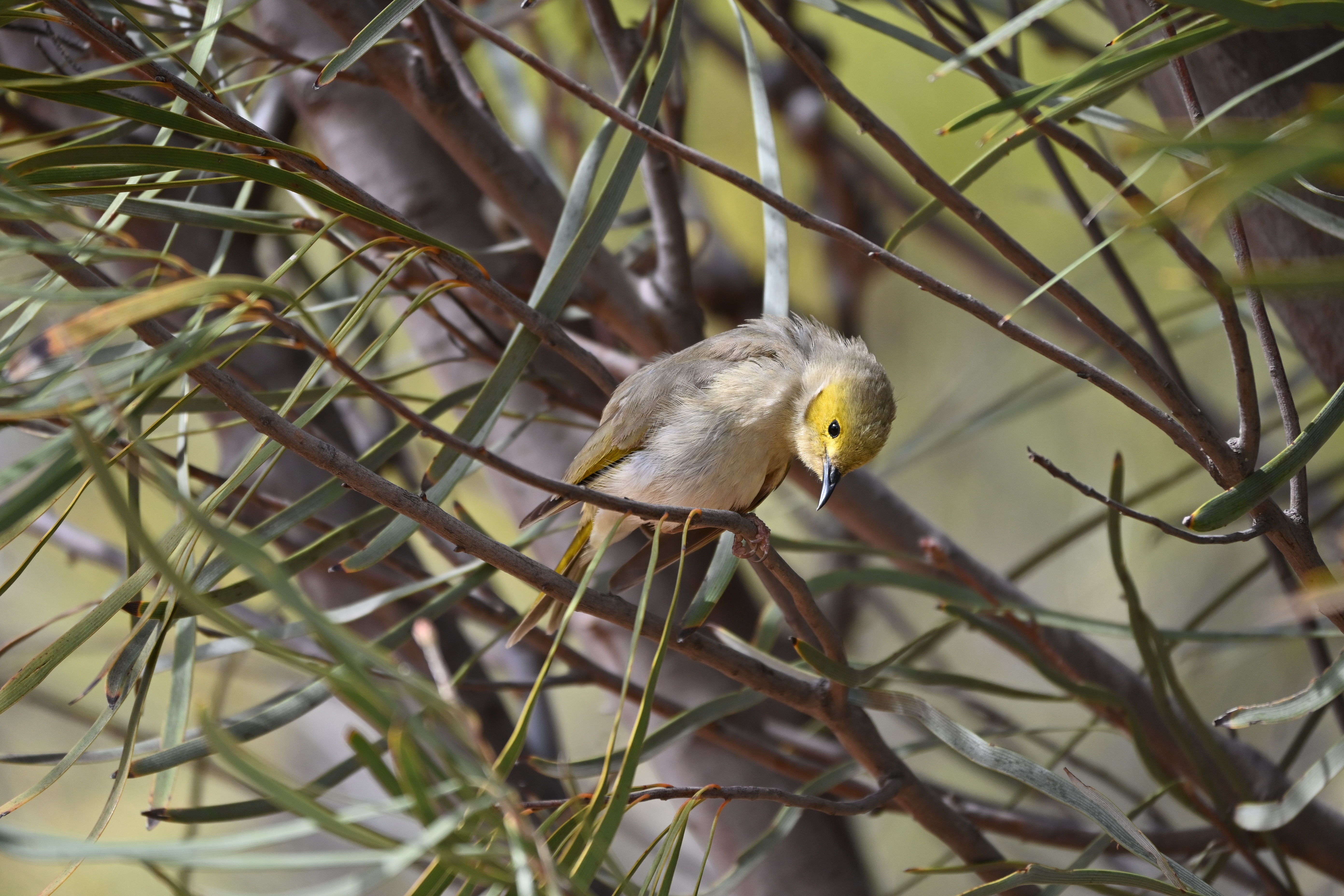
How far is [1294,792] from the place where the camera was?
0.89 m

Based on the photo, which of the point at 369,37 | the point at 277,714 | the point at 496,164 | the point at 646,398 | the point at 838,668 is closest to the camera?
the point at 369,37

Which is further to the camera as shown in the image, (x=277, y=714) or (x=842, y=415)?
(x=842, y=415)

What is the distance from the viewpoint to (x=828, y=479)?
4.44ft

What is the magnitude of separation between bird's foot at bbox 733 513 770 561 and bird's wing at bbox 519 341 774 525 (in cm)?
26

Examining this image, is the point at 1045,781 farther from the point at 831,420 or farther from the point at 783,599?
the point at 831,420

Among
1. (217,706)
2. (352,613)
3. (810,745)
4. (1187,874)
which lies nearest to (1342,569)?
(1187,874)

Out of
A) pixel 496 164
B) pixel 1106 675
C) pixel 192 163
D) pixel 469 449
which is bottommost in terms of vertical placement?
pixel 1106 675

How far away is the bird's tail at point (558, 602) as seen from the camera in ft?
4.18

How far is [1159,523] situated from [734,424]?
0.82 meters

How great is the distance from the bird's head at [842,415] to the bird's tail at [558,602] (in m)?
0.34

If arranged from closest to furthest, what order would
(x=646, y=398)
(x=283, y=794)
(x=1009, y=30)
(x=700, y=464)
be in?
1. (x=283, y=794)
2. (x=1009, y=30)
3. (x=646, y=398)
4. (x=700, y=464)

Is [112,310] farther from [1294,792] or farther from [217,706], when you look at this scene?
[217,706]

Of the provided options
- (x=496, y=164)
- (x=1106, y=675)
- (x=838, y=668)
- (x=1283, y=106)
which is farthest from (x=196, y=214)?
(x=1106, y=675)

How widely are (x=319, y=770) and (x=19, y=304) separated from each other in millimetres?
3052
